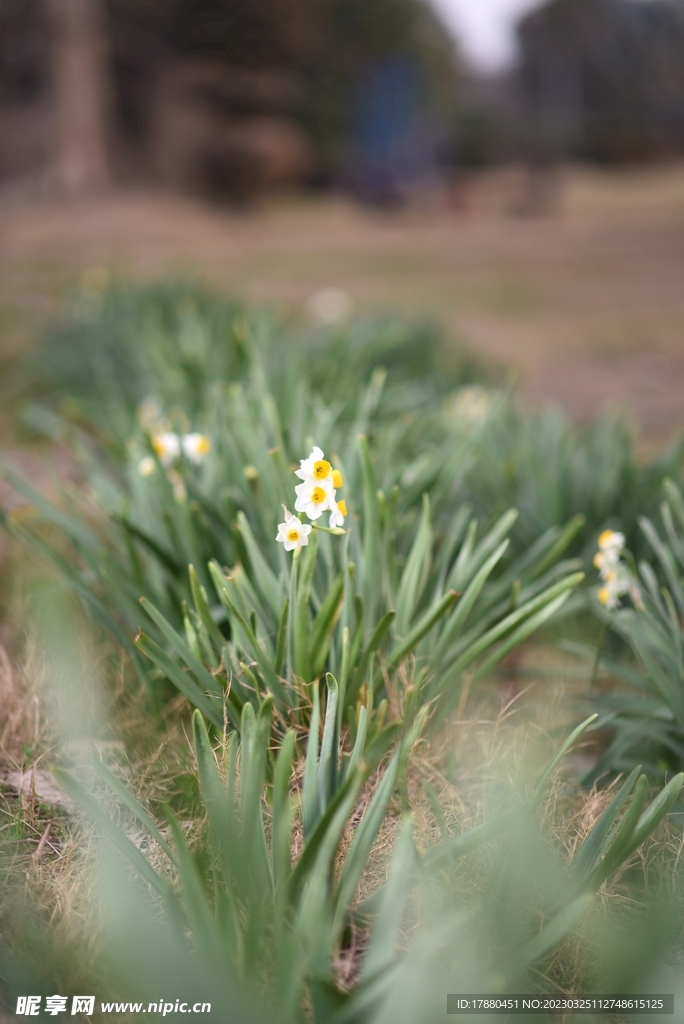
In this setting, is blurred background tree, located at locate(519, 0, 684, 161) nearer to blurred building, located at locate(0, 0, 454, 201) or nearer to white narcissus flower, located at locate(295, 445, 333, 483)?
blurred building, located at locate(0, 0, 454, 201)

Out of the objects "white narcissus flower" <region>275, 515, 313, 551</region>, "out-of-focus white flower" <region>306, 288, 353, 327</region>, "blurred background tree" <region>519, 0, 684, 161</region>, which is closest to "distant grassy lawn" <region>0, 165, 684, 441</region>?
"out-of-focus white flower" <region>306, 288, 353, 327</region>

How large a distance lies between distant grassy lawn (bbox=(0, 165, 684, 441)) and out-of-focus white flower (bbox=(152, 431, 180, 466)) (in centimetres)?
269

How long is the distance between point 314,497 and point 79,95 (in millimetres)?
11556

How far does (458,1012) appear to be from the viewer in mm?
859

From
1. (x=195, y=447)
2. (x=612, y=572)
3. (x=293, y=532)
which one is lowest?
(x=612, y=572)

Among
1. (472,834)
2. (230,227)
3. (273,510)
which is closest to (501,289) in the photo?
(230,227)

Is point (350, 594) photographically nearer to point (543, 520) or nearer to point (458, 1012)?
point (458, 1012)

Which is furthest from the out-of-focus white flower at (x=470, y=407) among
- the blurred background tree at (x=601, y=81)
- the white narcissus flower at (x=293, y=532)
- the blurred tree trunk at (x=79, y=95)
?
the blurred background tree at (x=601, y=81)

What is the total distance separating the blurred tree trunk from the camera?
10273 millimetres

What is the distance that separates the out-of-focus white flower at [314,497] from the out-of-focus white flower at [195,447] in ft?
2.77

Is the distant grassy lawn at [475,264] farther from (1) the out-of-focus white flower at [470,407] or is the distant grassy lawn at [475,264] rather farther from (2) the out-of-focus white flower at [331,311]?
(1) the out-of-focus white flower at [470,407]

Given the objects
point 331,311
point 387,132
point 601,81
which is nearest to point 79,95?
point 387,132

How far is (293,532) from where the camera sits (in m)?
1.14

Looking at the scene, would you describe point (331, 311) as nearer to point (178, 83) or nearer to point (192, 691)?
point (192, 691)
